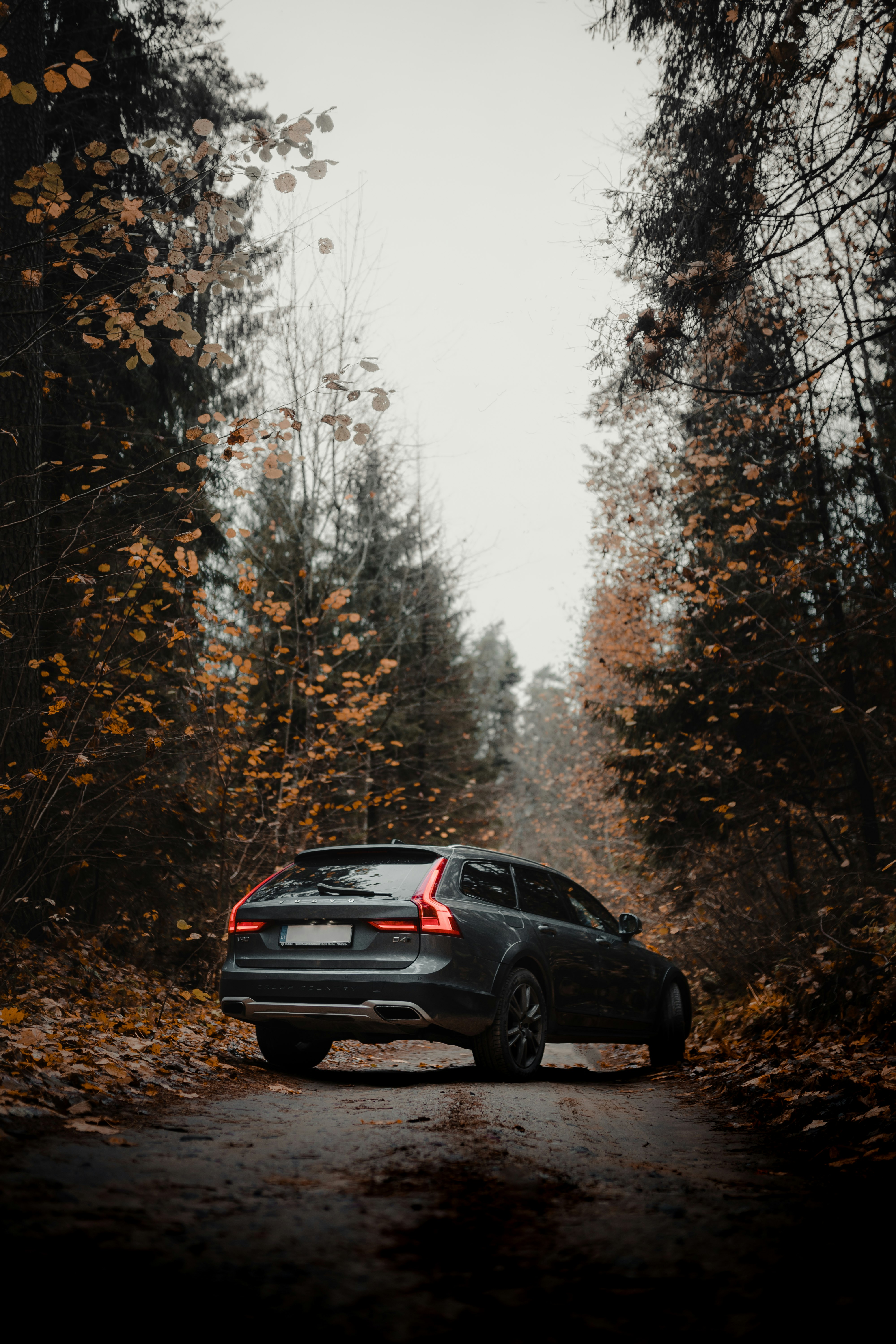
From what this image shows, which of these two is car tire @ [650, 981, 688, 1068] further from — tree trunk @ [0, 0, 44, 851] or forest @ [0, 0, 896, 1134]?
tree trunk @ [0, 0, 44, 851]

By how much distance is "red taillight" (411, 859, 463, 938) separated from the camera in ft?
22.0

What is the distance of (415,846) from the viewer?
7.25m

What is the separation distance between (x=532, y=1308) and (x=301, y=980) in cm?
455

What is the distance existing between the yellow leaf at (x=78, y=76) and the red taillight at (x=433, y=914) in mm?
5347

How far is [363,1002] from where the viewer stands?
6574mm

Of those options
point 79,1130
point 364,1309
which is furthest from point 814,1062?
point 364,1309

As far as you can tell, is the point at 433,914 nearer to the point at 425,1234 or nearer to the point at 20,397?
the point at 425,1234

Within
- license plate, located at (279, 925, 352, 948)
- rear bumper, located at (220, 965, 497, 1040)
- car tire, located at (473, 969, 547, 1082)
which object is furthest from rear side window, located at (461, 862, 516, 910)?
license plate, located at (279, 925, 352, 948)

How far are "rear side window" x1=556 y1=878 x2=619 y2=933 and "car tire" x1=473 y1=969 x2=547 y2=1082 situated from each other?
4.01 feet

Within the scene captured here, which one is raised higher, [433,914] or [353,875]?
[353,875]

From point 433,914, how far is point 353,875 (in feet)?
2.48

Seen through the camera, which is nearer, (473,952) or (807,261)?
(473,952)

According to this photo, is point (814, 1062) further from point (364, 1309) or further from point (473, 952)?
point (364, 1309)

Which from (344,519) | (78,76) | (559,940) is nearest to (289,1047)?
(559,940)
